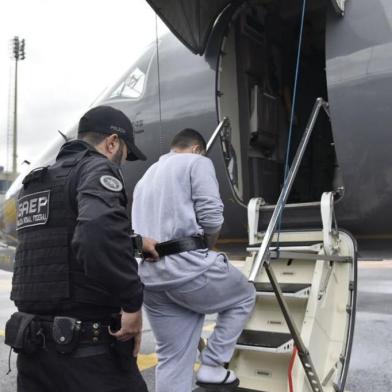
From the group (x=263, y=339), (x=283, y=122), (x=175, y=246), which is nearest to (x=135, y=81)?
(x=283, y=122)

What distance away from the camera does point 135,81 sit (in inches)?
212

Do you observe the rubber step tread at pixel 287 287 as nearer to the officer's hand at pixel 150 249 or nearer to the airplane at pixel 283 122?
the airplane at pixel 283 122

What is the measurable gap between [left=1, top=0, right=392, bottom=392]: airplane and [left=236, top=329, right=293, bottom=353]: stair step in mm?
16

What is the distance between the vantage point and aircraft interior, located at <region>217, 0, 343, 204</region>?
15.8 ft

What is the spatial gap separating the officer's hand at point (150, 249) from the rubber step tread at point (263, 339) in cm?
98

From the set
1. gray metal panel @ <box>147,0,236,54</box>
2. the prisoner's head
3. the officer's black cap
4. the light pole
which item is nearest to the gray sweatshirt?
the prisoner's head

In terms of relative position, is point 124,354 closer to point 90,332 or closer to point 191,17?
point 90,332

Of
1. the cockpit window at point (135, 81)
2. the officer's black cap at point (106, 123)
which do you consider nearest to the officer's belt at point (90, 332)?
the officer's black cap at point (106, 123)

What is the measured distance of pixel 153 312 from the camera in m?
3.04

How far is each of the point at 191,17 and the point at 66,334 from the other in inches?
127

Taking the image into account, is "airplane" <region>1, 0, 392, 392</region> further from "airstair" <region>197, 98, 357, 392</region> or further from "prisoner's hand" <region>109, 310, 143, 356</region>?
"prisoner's hand" <region>109, 310, 143, 356</region>

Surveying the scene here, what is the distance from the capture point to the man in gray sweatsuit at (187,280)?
9.55ft

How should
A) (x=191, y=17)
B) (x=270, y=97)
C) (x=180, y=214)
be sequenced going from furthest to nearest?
(x=270, y=97), (x=191, y=17), (x=180, y=214)

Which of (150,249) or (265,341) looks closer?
(150,249)
